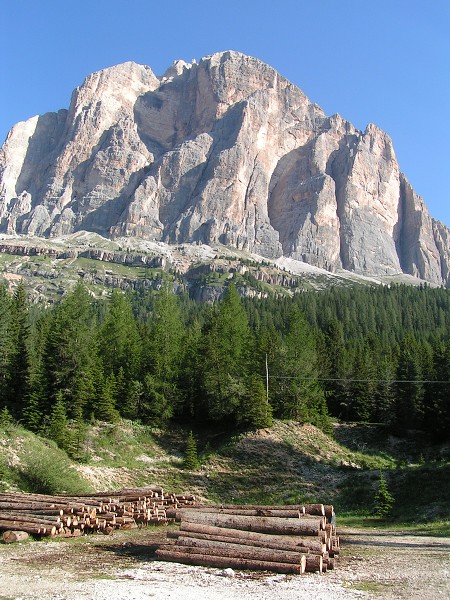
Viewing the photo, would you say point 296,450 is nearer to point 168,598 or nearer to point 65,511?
point 65,511

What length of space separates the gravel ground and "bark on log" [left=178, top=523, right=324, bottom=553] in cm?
91

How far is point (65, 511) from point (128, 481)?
14.2 meters

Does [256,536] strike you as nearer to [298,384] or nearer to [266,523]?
[266,523]

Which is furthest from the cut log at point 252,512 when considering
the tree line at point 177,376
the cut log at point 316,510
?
the tree line at point 177,376

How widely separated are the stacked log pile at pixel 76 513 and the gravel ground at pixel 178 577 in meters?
0.91

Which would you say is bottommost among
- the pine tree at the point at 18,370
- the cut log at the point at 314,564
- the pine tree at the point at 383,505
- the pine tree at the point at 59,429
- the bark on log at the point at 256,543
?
the pine tree at the point at 383,505

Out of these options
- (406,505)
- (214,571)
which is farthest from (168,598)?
(406,505)

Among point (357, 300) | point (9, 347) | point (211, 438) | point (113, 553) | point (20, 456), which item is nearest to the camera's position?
point (113, 553)

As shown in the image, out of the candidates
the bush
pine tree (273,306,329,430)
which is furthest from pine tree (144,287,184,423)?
the bush

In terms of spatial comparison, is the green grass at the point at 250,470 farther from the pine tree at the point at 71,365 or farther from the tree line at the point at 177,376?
the pine tree at the point at 71,365

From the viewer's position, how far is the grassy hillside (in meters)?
27.2

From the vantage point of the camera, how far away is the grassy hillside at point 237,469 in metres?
27.2

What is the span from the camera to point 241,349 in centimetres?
5056

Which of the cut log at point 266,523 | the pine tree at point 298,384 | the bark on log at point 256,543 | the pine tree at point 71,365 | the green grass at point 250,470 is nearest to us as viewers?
the bark on log at point 256,543
